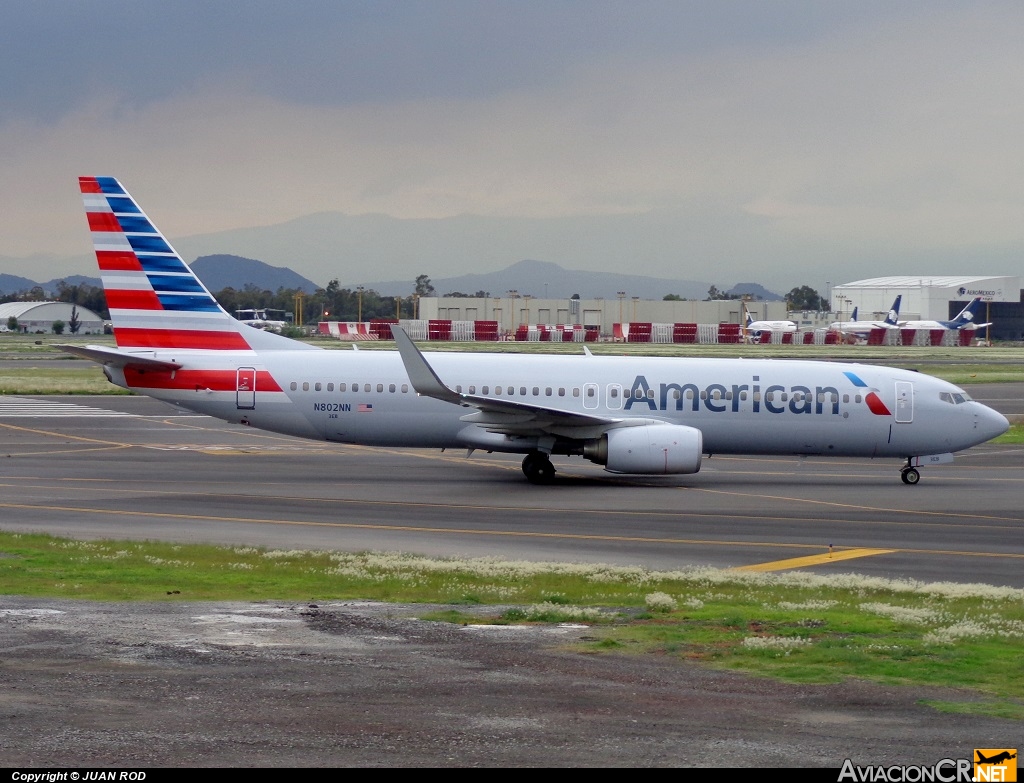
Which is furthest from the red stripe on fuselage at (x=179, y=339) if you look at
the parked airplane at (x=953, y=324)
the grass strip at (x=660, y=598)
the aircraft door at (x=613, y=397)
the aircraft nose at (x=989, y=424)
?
the parked airplane at (x=953, y=324)

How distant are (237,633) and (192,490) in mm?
17082

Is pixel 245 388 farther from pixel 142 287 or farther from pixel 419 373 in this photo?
pixel 419 373

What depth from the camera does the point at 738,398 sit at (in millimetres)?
33750

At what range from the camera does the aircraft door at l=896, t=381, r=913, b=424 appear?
34281 mm

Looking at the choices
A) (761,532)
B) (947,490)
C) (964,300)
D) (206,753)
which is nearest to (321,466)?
(761,532)

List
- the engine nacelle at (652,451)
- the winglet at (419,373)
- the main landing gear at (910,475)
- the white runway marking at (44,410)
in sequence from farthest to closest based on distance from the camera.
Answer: the white runway marking at (44,410), the main landing gear at (910,475), the engine nacelle at (652,451), the winglet at (419,373)

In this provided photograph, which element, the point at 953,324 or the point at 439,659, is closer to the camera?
the point at 439,659

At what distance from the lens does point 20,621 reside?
14.4 meters

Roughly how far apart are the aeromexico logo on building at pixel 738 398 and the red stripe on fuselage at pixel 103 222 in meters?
15.8

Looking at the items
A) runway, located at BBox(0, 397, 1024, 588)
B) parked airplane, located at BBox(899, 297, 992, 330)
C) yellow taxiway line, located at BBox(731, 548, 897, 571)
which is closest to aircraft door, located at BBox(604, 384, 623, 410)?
runway, located at BBox(0, 397, 1024, 588)

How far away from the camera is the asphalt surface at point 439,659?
9570 mm

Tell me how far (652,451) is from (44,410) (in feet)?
102

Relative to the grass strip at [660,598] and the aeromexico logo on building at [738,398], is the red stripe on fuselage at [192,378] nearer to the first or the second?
the grass strip at [660,598]

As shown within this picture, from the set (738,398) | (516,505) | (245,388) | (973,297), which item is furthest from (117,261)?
(973,297)
